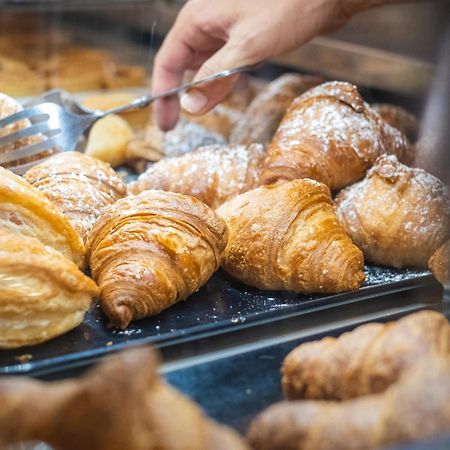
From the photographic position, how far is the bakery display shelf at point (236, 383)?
109 cm

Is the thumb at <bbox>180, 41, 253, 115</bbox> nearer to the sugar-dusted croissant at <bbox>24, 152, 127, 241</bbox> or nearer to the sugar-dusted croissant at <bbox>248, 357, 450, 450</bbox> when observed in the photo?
the sugar-dusted croissant at <bbox>24, 152, 127, 241</bbox>

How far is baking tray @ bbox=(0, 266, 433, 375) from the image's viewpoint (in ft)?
4.09

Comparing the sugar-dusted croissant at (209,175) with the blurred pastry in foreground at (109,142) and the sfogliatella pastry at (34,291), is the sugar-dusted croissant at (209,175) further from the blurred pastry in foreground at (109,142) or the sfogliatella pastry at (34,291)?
the sfogliatella pastry at (34,291)

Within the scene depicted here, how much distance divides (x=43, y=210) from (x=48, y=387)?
63 centimetres

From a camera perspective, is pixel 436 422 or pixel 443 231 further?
pixel 443 231

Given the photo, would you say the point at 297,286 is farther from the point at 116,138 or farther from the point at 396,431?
the point at 116,138

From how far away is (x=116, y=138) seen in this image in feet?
8.02

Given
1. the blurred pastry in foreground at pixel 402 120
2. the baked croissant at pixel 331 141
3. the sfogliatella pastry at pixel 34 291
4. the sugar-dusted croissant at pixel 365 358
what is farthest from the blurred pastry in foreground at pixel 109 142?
the sugar-dusted croissant at pixel 365 358

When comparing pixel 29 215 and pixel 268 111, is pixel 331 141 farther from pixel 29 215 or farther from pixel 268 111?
pixel 29 215

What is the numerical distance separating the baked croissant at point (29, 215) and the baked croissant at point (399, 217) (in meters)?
0.64

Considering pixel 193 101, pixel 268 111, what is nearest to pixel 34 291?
pixel 193 101

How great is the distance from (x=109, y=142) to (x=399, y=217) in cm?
108

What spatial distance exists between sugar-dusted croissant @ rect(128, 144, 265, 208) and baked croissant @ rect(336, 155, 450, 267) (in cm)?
29

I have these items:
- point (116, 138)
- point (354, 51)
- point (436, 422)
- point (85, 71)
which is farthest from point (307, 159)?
point (85, 71)
